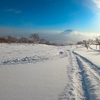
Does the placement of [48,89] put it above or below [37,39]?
below

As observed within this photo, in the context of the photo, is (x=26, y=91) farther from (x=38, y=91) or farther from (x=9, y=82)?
(x=9, y=82)

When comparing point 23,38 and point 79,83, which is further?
point 23,38

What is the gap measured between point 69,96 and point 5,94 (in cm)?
172

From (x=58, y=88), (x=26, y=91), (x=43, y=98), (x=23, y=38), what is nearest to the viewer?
(x=43, y=98)

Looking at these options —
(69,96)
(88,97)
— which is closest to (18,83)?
(69,96)

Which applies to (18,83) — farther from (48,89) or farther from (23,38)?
(23,38)

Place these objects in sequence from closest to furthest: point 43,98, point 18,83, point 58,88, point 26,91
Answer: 1. point 43,98
2. point 26,91
3. point 58,88
4. point 18,83

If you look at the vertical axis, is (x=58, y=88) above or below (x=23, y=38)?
below

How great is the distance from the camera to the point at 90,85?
4703mm

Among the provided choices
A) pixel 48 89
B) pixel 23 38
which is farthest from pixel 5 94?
pixel 23 38

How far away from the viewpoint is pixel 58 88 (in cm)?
445

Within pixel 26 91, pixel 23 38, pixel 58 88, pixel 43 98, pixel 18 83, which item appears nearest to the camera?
pixel 43 98

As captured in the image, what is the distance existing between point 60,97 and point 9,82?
2071mm

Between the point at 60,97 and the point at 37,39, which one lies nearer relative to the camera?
the point at 60,97
